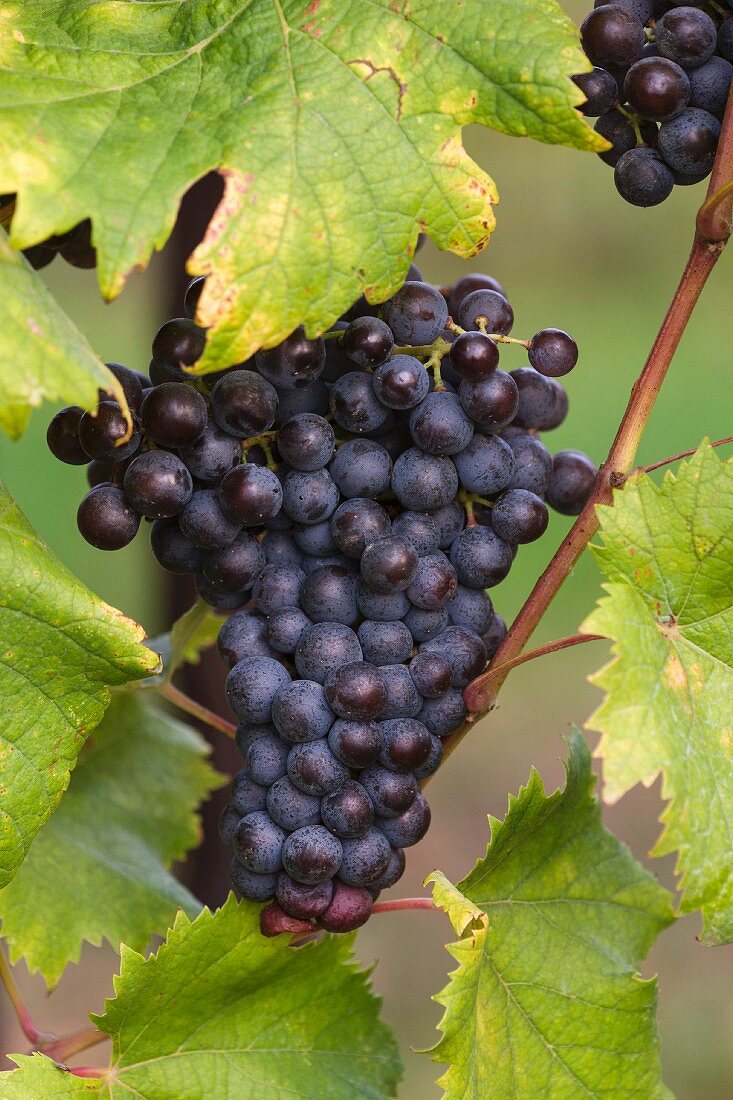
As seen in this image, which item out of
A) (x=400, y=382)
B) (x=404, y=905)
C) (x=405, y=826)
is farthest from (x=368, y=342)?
(x=404, y=905)

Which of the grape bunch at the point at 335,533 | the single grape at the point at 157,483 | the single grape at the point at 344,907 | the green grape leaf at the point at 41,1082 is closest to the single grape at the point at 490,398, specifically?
the grape bunch at the point at 335,533

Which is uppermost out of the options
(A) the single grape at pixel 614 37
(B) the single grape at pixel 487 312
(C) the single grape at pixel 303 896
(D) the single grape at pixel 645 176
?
(A) the single grape at pixel 614 37

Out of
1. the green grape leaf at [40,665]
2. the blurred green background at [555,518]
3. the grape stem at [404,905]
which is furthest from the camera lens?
the blurred green background at [555,518]

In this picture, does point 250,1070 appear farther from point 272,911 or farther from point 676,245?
point 676,245

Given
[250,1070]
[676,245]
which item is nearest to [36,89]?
[250,1070]

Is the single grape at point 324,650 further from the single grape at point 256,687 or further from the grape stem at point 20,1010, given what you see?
the grape stem at point 20,1010

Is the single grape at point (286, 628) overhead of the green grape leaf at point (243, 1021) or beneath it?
overhead

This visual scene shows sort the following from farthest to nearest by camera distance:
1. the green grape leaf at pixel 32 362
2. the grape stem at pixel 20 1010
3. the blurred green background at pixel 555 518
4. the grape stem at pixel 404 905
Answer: the blurred green background at pixel 555 518 < the grape stem at pixel 20 1010 < the grape stem at pixel 404 905 < the green grape leaf at pixel 32 362
